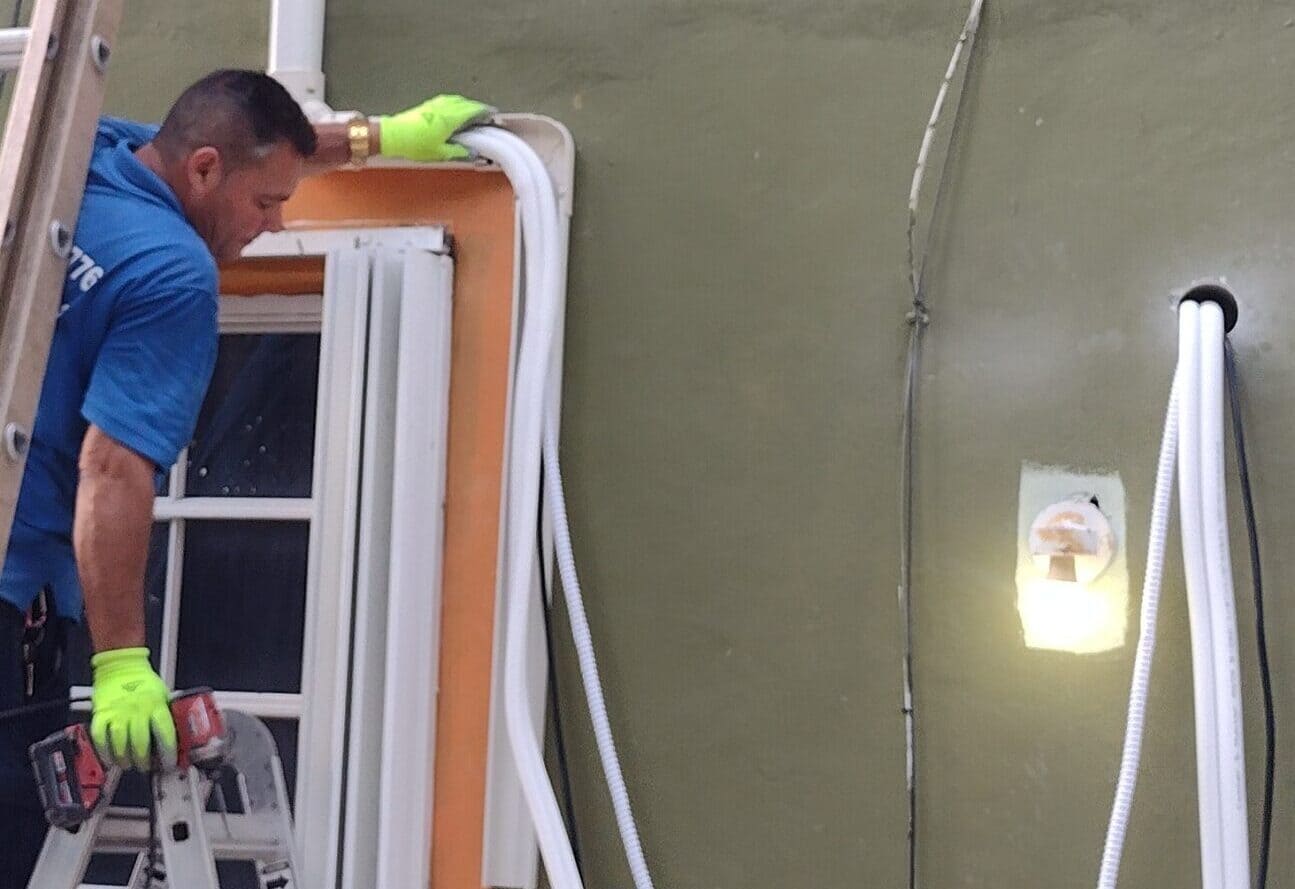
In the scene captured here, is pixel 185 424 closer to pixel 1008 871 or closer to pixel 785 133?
pixel 785 133

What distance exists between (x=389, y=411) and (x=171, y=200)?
0.40m

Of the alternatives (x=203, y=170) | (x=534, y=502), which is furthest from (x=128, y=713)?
(x=203, y=170)

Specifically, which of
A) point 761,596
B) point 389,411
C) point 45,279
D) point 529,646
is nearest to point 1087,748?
point 761,596

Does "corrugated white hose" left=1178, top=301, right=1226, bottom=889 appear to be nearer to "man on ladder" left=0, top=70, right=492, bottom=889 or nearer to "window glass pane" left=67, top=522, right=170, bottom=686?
"man on ladder" left=0, top=70, right=492, bottom=889

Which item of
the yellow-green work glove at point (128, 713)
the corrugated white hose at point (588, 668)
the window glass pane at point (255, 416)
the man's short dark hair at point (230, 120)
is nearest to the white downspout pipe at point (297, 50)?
the man's short dark hair at point (230, 120)

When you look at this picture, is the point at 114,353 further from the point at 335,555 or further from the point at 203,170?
the point at 335,555

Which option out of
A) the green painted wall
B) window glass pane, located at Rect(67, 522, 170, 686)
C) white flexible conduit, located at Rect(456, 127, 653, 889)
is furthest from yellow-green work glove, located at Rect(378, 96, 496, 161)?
window glass pane, located at Rect(67, 522, 170, 686)

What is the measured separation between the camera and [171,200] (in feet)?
4.55

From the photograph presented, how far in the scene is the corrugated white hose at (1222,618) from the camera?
1257 millimetres

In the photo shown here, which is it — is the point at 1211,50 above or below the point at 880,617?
above

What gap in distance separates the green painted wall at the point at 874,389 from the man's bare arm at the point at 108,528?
57 centimetres

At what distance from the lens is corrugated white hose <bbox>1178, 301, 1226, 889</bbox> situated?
127 cm

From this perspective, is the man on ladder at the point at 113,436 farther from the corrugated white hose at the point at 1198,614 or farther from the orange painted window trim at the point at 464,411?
the corrugated white hose at the point at 1198,614

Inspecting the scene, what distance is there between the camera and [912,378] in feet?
5.04
